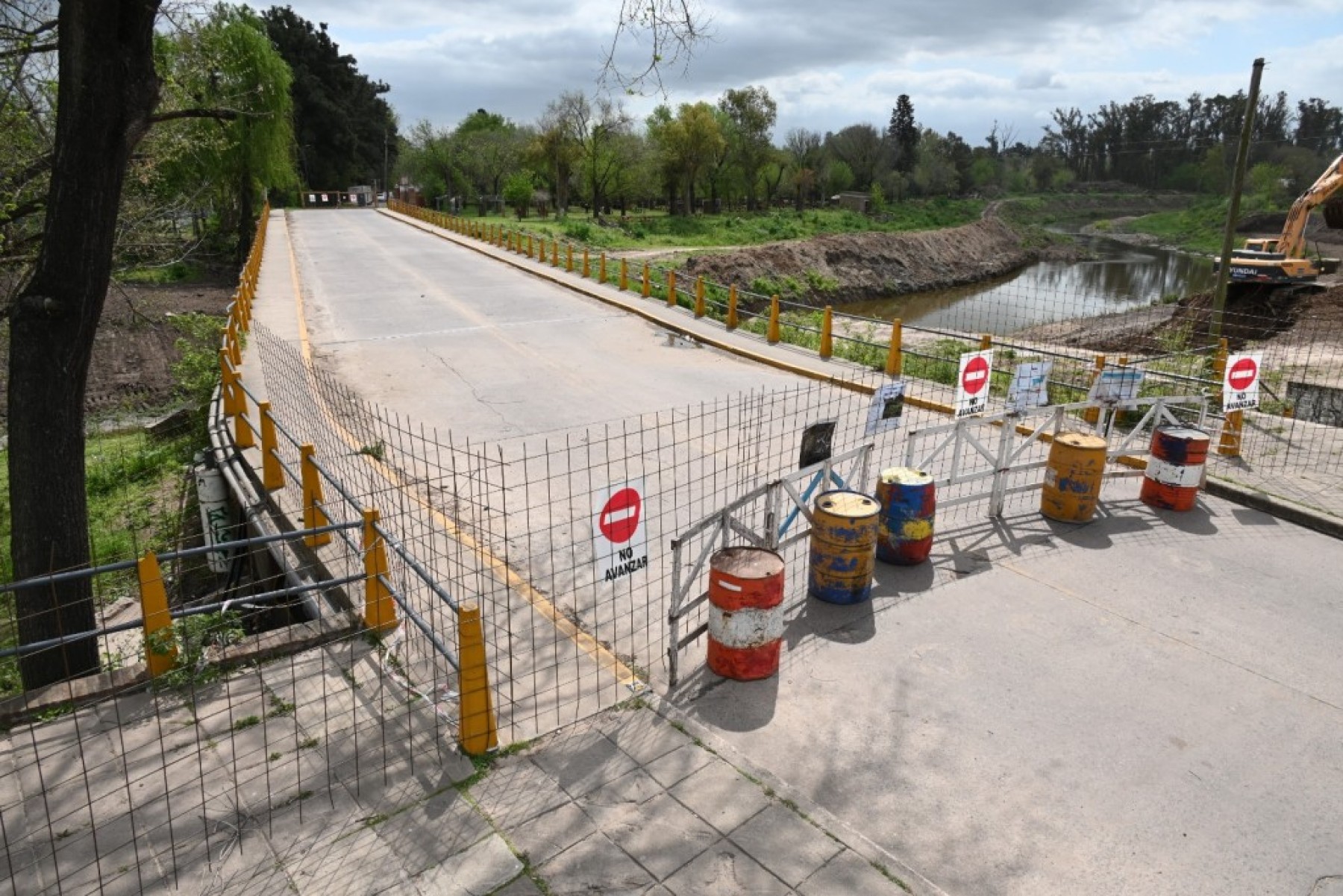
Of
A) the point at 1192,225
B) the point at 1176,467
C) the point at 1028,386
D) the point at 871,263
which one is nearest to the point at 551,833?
the point at 1028,386

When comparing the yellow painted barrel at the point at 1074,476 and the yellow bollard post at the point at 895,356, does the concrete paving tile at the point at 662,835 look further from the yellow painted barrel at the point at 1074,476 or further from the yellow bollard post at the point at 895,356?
the yellow bollard post at the point at 895,356

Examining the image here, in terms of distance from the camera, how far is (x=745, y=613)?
20.2ft

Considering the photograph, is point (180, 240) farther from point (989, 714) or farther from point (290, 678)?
point (989, 714)

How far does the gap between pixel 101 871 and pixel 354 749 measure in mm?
1382

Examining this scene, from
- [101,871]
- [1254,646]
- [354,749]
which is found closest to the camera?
[101,871]

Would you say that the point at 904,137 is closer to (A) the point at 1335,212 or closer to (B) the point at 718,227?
(B) the point at 718,227

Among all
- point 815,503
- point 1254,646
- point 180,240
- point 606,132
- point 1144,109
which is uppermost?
point 1144,109

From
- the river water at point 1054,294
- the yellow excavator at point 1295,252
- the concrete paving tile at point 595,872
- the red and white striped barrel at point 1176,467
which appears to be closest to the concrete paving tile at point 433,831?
the concrete paving tile at point 595,872

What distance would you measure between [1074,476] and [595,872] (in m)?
6.69

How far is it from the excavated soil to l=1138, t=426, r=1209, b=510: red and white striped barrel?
19.8 meters

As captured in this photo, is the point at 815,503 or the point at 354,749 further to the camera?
the point at 815,503

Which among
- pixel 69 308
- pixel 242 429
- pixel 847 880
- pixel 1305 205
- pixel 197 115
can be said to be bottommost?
pixel 847 880

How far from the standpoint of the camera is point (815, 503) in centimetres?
750

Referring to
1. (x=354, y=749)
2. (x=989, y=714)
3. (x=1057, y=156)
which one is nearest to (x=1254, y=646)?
(x=989, y=714)
